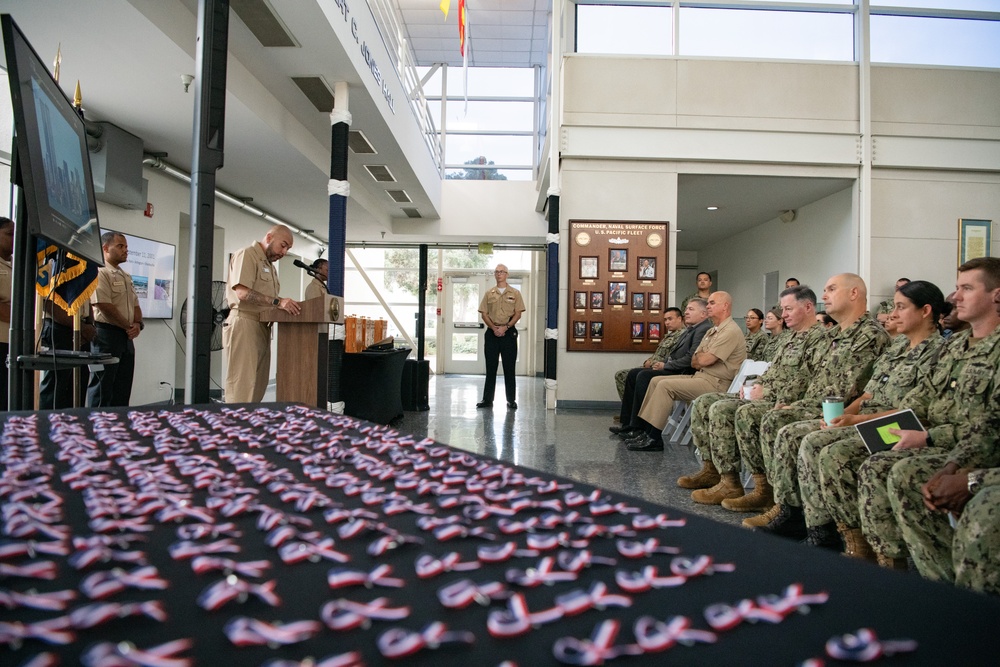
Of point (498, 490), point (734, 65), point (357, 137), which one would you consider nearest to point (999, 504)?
point (498, 490)

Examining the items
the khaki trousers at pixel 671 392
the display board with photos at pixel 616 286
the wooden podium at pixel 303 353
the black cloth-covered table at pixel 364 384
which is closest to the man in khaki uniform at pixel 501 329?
the display board with photos at pixel 616 286

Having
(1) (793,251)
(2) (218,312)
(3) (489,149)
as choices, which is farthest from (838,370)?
(3) (489,149)

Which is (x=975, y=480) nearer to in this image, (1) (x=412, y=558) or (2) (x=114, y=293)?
(1) (x=412, y=558)

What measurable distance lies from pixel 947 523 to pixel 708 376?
2.77 meters

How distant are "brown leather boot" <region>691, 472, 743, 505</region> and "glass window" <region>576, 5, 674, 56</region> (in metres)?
5.18

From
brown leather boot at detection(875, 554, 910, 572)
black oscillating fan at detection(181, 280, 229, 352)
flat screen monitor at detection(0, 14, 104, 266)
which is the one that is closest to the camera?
flat screen monitor at detection(0, 14, 104, 266)

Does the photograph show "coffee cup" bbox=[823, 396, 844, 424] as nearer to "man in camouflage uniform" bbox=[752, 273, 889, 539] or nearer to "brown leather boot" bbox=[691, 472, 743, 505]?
"man in camouflage uniform" bbox=[752, 273, 889, 539]

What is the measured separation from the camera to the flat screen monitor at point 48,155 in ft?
5.70

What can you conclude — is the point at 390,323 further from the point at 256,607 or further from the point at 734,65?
the point at 256,607

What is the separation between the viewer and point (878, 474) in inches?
74.0

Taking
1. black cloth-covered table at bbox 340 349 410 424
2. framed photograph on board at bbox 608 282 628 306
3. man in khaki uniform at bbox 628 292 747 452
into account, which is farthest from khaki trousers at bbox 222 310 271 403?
framed photograph on board at bbox 608 282 628 306

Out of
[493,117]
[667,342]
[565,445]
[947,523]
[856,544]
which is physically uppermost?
[493,117]

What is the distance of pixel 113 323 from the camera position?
4199 mm

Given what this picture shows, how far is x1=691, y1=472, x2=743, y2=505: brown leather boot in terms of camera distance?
307cm
